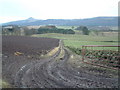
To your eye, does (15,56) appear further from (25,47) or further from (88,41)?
(88,41)

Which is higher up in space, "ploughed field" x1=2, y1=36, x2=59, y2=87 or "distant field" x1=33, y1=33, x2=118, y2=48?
"ploughed field" x1=2, y1=36, x2=59, y2=87

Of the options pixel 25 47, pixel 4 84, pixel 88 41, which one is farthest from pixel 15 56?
pixel 88 41

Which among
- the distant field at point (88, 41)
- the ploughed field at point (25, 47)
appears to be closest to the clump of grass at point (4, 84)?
the ploughed field at point (25, 47)

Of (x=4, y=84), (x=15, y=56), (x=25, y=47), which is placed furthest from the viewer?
(x=25, y=47)

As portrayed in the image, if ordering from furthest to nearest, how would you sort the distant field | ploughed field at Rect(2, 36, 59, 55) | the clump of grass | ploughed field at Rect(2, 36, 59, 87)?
the distant field → ploughed field at Rect(2, 36, 59, 55) → ploughed field at Rect(2, 36, 59, 87) → the clump of grass

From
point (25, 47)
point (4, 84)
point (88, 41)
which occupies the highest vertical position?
point (25, 47)

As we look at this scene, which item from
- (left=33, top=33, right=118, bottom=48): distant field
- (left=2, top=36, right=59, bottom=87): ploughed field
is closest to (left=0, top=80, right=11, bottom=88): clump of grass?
(left=2, top=36, right=59, bottom=87): ploughed field

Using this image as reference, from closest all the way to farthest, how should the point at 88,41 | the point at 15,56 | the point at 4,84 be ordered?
the point at 4,84
the point at 15,56
the point at 88,41


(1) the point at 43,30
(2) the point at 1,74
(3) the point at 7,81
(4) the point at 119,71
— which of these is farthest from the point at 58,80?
(1) the point at 43,30

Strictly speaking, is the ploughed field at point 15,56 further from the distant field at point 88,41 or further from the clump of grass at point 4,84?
the distant field at point 88,41

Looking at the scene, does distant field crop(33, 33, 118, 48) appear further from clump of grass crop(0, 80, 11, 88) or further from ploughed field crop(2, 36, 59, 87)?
clump of grass crop(0, 80, 11, 88)

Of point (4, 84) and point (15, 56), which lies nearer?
point (4, 84)

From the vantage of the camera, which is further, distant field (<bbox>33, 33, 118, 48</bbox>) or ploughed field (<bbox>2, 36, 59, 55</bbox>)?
distant field (<bbox>33, 33, 118, 48</bbox>)

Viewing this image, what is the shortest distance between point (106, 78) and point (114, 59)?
2.59m
